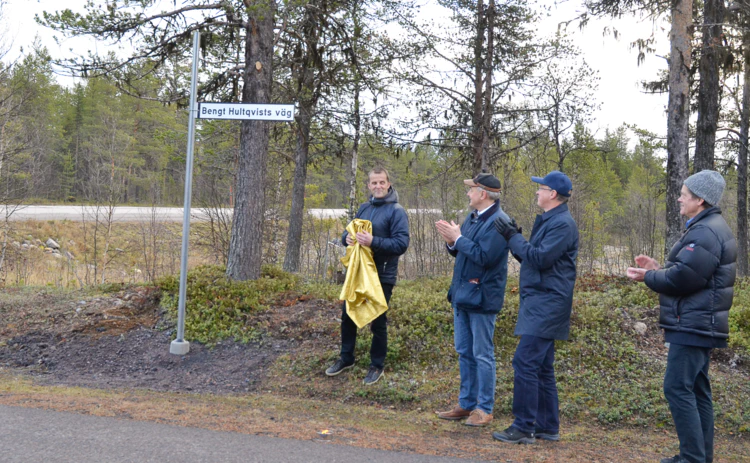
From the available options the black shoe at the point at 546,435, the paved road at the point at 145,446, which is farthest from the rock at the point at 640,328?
the paved road at the point at 145,446

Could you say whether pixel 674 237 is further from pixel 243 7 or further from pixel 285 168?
pixel 285 168

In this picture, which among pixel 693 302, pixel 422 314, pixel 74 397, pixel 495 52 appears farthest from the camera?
pixel 495 52

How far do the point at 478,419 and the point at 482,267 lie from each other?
1.39m

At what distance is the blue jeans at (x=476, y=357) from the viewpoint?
510 cm

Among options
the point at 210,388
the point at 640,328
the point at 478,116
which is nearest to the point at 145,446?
the point at 210,388

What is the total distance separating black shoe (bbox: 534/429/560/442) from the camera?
188 inches

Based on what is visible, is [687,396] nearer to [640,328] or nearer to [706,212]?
[706,212]

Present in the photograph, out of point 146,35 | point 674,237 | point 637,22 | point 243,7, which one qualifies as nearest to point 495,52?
point 637,22

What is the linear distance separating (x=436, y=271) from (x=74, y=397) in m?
13.0

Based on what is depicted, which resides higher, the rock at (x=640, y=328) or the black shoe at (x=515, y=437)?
the rock at (x=640, y=328)

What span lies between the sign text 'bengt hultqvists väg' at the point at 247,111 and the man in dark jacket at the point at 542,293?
346 centimetres

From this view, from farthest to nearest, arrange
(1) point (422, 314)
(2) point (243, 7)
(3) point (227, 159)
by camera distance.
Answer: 1. (3) point (227, 159)
2. (2) point (243, 7)
3. (1) point (422, 314)

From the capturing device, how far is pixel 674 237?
33.8 ft

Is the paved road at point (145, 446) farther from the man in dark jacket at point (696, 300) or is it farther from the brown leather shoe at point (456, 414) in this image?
the man in dark jacket at point (696, 300)
